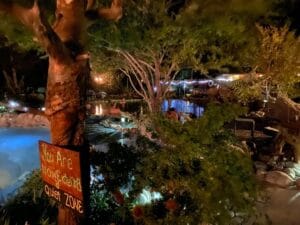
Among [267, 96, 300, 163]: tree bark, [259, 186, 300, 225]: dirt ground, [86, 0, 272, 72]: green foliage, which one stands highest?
[86, 0, 272, 72]: green foliage

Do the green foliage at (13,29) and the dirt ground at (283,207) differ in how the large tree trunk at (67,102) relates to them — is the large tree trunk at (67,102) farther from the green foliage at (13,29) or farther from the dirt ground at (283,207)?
the dirt ground at (283,207)

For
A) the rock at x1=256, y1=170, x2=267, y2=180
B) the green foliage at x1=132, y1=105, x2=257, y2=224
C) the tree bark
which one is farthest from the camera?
the tree bark

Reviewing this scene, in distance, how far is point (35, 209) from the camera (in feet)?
17.7

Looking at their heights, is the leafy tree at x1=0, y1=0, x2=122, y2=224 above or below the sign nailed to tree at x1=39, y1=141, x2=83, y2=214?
above

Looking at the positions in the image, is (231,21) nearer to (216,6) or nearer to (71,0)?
(216,6)

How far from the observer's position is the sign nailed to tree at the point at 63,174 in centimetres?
359

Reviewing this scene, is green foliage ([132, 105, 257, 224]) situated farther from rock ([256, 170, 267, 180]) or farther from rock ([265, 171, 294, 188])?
rock ([256, 170, 267, 180])

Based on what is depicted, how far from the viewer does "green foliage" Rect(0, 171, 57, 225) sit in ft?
16.9

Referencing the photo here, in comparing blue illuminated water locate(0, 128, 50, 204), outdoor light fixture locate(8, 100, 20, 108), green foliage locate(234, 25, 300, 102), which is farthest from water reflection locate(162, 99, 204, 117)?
outdoor light fixture locate(8, 100, 20, 108)

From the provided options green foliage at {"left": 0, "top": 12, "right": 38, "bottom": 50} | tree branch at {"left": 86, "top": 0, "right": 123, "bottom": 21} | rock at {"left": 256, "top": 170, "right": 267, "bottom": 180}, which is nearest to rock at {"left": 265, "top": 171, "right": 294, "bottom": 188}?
rock at {"left": 256, "top": 170, "right": 267, "bottom": 180}

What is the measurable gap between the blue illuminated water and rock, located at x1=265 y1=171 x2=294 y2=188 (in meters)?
5.53

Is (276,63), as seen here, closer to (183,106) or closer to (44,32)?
(44,32)

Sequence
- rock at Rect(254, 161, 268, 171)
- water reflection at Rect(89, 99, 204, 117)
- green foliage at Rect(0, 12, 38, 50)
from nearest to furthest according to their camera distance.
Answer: green foliage at Rect(0, 12, 38, 50)
rock at Rect(254, 161, 268, 171)
water reflection at Rect(89, 99, 204, 117)

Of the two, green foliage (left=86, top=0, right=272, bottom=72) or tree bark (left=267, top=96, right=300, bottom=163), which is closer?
green foliage (left=86, top=0, right=272, bottom=72)
